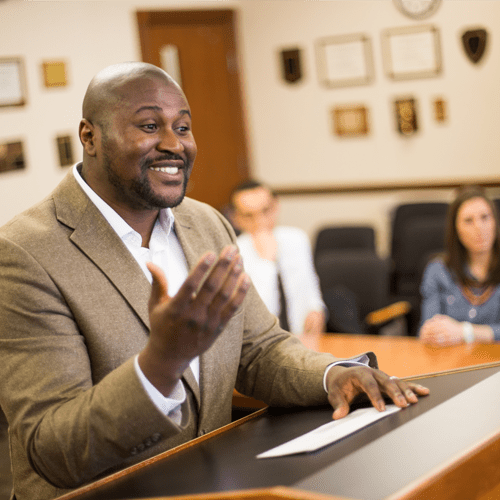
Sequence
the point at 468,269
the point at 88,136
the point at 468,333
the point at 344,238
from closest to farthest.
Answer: the point at 88,136
the point at 468,333
the point at 468,269
the point at 344,238

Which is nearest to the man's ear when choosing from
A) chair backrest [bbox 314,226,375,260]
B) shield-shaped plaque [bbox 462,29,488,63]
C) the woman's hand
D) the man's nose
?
the man's nose

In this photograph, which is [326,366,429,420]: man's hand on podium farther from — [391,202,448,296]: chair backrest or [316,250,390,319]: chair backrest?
[391,202,448,296]: chair backrest

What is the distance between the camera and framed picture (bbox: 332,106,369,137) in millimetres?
6324

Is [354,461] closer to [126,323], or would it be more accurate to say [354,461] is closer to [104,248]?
[126,323]

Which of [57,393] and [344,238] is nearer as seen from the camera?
[57,393]

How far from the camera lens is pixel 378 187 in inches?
248

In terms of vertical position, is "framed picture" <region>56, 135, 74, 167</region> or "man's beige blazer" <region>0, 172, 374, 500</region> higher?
"framed picture" <region>56, 135, 74, 167</region>

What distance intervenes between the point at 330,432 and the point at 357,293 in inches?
122

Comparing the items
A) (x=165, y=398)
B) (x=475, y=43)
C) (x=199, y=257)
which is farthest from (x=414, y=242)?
(x=165, y=398)

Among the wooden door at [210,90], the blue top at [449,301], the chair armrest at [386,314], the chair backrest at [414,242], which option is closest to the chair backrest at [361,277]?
the chair armrest at [386,314]

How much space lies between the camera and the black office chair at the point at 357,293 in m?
3.84

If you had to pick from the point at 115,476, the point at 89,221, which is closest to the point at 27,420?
the point at 115,476

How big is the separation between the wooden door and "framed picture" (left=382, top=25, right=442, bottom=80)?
1.55 meters

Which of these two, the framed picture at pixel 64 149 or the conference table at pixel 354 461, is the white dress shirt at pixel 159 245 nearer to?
the conference table at pixel 354 461
